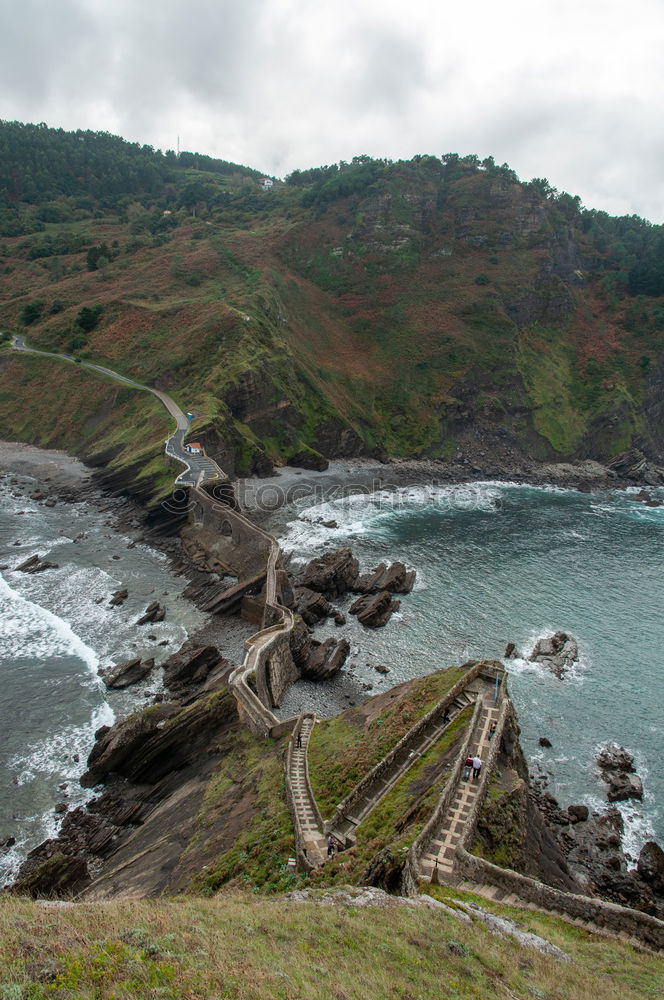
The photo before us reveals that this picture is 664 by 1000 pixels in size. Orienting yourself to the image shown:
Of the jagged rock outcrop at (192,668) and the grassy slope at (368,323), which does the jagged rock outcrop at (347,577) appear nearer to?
the jagged rock outcrop at (192,668)

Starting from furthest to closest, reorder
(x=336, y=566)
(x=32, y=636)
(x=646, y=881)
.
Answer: (x=336, y=566) → (x=32, y=636) → (x=646, y=881)

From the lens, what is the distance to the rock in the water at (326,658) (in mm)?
44750

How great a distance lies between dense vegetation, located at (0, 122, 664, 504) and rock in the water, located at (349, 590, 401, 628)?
3459 cm

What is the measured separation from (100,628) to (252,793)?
27178 mm

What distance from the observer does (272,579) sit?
2046 inches

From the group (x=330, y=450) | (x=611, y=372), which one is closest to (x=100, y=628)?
(x=330, y=450)

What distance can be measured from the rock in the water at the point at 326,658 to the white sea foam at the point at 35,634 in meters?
17.1

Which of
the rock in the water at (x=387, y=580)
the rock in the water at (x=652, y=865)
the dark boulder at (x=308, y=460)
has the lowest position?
the rock in the water at (x=652, y=865)

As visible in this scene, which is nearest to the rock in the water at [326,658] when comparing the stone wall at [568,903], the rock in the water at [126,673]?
the rock in the water at [126,673]

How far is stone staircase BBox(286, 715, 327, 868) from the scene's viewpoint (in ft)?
71.7

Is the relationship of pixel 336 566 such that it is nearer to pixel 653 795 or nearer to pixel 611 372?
pixel 653 795

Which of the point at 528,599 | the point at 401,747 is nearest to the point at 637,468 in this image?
the point at 528,599

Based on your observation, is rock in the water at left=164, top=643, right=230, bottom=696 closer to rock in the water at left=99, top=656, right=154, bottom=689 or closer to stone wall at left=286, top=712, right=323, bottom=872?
rock in the water at left=99, top=656, right=154, bottom=689

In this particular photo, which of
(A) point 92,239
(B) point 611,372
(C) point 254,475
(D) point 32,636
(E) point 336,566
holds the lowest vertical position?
(D) point 32,636
